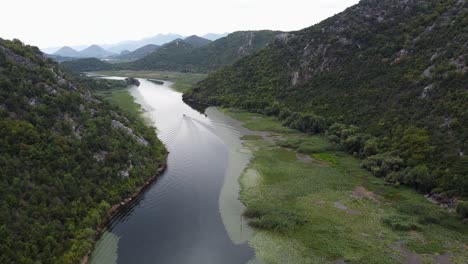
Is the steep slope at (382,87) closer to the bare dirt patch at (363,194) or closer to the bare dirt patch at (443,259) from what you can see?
the bare dirt patch at (363,194)

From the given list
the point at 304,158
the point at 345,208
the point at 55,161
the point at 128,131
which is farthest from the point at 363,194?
the point at 55,161

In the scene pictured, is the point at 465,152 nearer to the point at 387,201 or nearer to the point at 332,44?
the point at 387,201

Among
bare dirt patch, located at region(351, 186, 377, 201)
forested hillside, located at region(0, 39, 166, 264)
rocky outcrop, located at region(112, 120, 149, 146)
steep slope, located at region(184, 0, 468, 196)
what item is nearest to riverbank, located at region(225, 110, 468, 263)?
bare dirt patch, located at region(351, 186, 377, 201)

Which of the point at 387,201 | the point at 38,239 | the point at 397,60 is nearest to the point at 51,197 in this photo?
the point at 38,239

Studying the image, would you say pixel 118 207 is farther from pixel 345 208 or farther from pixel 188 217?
pixel 345 208

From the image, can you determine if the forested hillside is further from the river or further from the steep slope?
the steep slope

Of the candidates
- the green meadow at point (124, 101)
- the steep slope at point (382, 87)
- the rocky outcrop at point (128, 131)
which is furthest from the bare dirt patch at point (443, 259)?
the green meadow at point (124, 101)

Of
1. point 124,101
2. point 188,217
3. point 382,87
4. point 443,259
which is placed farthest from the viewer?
point 124,101
